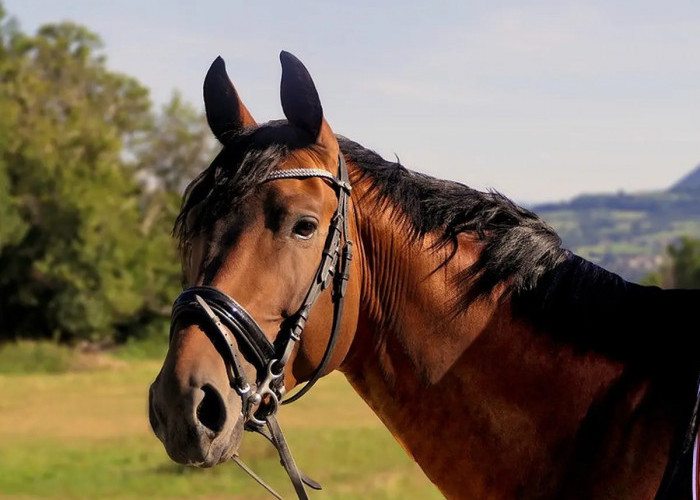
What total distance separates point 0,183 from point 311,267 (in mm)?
45011

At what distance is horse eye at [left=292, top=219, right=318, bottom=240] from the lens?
341cm

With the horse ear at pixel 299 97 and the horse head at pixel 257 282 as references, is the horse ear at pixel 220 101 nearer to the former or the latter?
the horse head at pixel 257 282

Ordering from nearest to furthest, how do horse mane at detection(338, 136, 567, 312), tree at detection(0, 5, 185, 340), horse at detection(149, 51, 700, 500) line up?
1. horse at detection(149, 51, 700, 500)
2. horse mane at detection(338, 136, 567, 312)
3. tree at detection(0, 5, 185, 340)

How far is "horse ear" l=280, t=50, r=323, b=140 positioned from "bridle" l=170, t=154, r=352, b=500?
0.61 feet

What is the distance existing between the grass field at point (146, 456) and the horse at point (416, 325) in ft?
32.4

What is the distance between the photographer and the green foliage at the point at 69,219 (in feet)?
154

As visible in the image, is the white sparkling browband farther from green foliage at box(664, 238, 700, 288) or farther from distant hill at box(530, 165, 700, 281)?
distant hill at box(530, 165, 700, 281)

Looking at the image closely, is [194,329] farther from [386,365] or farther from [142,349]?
[142,349]

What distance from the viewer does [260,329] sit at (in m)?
3.27

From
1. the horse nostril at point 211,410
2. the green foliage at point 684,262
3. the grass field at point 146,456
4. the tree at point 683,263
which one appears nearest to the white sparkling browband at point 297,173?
the horse nostril at point 211,410

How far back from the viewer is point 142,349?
50.6m

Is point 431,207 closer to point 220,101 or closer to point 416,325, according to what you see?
point 416,325

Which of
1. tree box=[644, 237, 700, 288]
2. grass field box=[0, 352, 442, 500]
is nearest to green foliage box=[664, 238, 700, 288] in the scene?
tree box=[644, 237, 700, 288]

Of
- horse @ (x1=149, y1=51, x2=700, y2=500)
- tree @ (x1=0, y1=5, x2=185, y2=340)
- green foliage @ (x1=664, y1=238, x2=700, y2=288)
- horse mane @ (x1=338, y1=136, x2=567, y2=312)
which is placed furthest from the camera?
tree @ (x1=0, y1=5, x2=185, y2=340)
